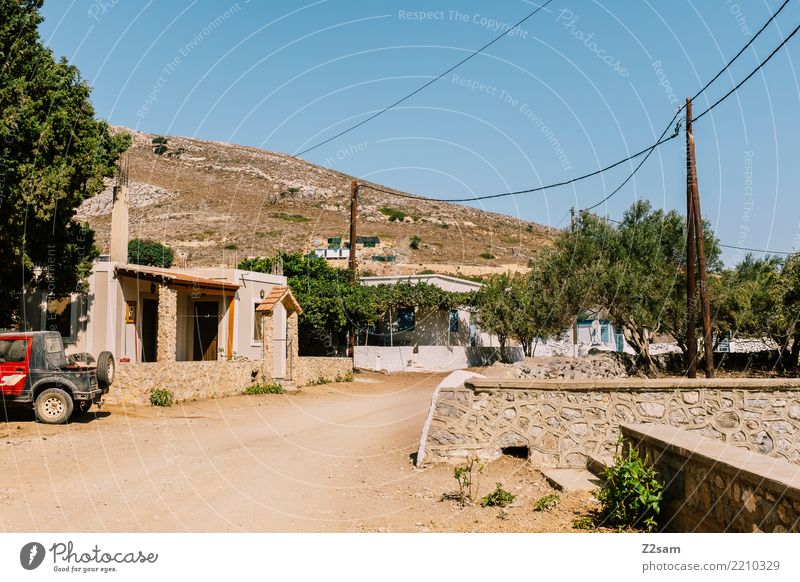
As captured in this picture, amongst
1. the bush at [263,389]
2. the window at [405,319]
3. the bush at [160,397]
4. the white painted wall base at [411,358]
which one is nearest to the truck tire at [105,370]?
the bush at [160,397]

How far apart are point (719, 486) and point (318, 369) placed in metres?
24.8

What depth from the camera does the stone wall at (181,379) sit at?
61.7ft

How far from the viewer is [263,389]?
80.4 ft

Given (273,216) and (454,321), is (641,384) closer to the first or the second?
(454,321)

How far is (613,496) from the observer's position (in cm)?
697

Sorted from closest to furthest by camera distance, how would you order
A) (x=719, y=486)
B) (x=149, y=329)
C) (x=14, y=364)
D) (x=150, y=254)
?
(x=719, y=486) → (x=14, y=364) → (x=149, y=329) → (x=150, y=254)

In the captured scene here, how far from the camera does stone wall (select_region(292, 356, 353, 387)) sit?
27.9 meters

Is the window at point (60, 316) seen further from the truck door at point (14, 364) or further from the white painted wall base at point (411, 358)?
the white painted wall base at point (411, 358)

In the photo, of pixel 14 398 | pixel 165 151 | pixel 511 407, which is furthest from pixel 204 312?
pixel 165 151

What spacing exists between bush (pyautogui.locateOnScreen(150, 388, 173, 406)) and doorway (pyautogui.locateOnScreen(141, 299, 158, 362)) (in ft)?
18.7

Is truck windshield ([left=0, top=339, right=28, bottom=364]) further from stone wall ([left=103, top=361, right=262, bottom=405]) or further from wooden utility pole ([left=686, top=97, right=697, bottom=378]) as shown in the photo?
wooden utility pole ([left=686, top=97, right=697, bottom=378])

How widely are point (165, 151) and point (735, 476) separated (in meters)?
98.8

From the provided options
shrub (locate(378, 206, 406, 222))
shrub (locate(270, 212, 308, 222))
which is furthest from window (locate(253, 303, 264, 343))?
shrub (locate(378, 206, 406, 222))

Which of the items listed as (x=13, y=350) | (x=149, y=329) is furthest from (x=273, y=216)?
(x=13, y=350)
